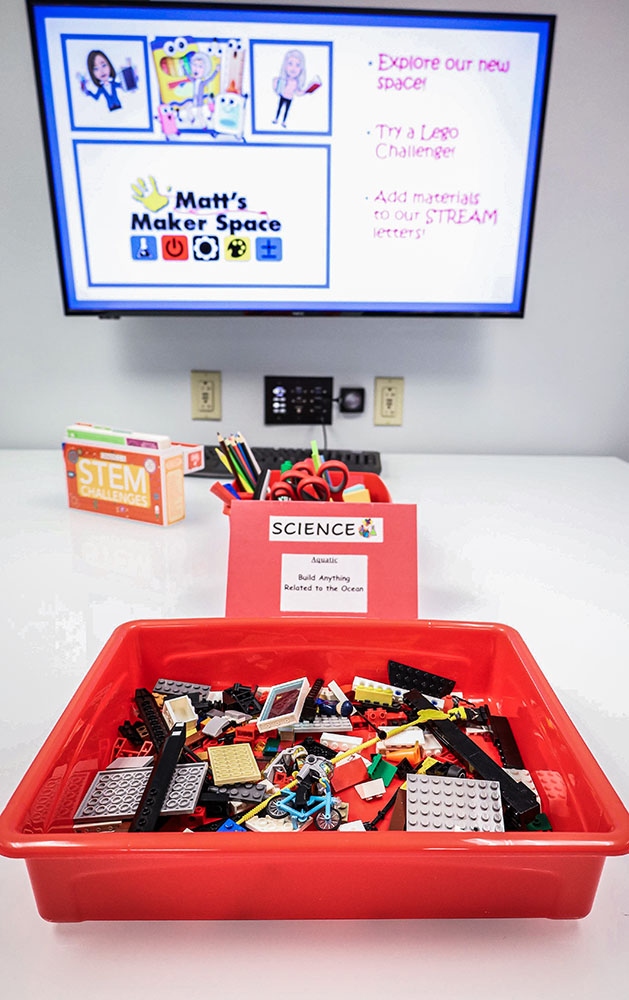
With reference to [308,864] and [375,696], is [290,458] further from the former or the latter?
[308,864]

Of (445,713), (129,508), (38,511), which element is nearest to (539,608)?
(445,713)

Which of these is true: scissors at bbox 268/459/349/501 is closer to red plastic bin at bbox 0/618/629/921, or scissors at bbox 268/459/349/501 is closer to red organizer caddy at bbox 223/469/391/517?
red organizer caddy at bbox 223/469/391/517

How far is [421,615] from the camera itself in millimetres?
734

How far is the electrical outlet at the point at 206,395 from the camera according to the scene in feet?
4.73

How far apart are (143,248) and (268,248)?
0.25m

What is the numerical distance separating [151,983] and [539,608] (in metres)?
0.57

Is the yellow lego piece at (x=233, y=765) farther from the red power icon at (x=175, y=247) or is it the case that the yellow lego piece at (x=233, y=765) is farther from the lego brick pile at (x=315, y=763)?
the red power icon at (x=175, y=247)

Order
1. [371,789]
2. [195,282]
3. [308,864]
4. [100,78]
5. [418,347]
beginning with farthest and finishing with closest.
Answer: [418,347]
[195,282]
[100,78]
[371,789]
[308,864]

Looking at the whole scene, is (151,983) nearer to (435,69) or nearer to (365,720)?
(365,720)

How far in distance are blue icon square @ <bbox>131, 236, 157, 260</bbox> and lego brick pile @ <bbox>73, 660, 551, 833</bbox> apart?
98 centimetres

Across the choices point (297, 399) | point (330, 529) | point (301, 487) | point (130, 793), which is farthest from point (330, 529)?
point (297, 399)

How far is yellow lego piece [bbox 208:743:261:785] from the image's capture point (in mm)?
459

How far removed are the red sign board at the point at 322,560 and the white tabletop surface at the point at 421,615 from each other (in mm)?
98

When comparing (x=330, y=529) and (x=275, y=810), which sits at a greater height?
(x=330, y=529)
